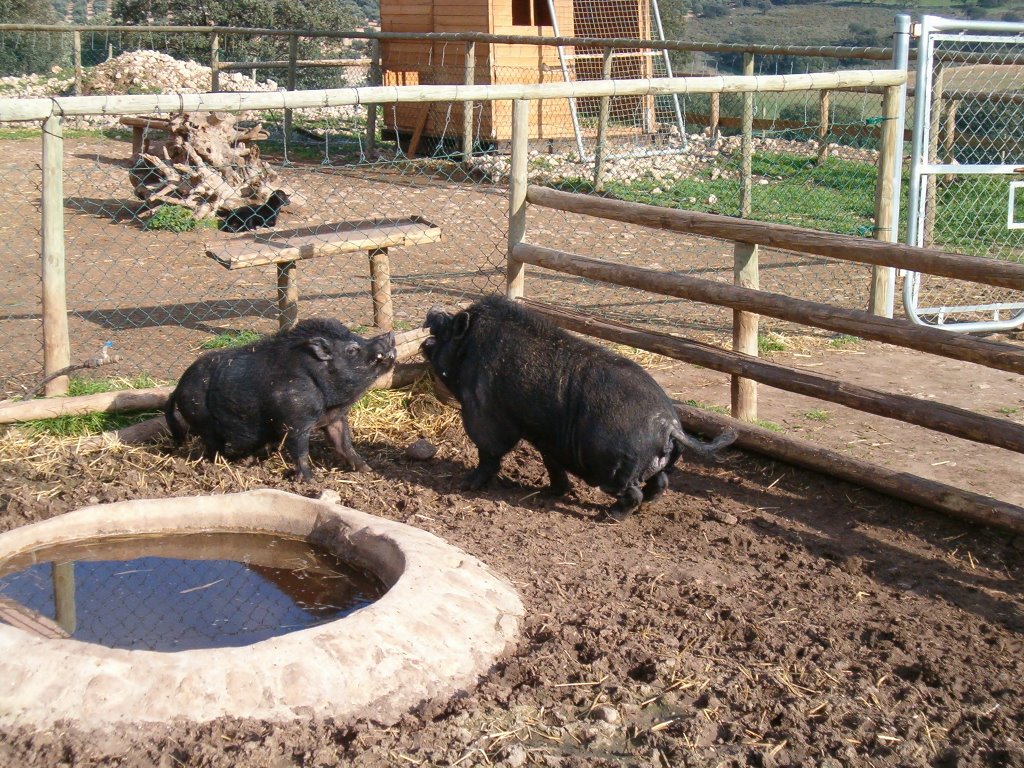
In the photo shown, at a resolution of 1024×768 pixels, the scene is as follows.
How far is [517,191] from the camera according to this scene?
6.89 m

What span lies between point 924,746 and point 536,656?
1.26m

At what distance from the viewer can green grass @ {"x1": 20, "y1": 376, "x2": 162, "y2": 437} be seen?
5.92 metres

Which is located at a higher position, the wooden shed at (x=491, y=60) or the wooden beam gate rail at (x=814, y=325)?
the wooden shed at (x=491, y=60)

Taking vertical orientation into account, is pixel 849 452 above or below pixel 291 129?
below

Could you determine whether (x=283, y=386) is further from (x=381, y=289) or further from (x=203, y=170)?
(x=203, y=170)

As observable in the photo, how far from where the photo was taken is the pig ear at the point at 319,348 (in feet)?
18.3

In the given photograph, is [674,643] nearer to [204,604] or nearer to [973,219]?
[204,604]

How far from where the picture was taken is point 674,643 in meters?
4.00

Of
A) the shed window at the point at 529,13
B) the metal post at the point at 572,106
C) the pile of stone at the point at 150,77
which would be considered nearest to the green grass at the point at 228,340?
the metal post at the point at 572,106

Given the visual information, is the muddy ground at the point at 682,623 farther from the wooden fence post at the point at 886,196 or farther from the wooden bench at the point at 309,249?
the wooden fence post at the point at 886,196

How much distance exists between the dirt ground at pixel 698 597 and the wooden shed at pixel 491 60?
30.7ft

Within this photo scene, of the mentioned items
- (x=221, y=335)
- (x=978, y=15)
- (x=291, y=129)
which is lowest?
(x=221, y=335)

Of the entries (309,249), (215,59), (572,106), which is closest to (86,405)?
(309,249)

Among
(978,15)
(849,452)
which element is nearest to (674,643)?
(849,452)
